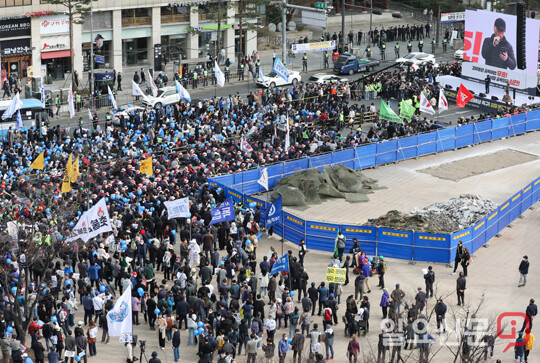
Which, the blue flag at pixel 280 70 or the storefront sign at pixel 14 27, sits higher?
the storefront sign at pixel 14 27

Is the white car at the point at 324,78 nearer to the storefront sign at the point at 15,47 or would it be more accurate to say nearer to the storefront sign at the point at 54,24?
the storefront sign at the point at 54,24

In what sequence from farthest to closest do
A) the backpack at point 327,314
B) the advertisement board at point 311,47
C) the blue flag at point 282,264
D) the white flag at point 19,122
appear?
the advertisement board at point 311,47, the white flag at point 19,122, the blue flag at point 282,264, the backpack at point 327,314

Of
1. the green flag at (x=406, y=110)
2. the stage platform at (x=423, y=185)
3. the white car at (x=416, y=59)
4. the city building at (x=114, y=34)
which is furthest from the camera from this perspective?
the white car at (x=416, y=59)

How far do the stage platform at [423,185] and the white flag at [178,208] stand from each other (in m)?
6.94

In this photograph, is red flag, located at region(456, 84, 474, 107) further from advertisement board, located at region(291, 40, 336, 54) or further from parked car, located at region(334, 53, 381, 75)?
advertisement board, located at region(291, 40, 336, 54)

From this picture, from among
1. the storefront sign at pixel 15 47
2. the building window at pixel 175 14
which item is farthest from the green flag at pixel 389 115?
the storefront sign at pixel 15 47

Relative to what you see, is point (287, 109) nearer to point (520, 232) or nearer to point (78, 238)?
point (520, 232)

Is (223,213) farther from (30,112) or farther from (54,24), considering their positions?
(54,24)

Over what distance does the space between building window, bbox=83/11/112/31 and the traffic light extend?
2699 centimetres

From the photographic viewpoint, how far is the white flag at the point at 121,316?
2772cm

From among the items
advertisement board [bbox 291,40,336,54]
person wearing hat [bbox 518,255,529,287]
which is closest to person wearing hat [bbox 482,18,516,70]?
advertisement board [bbox 291,40,336,54]

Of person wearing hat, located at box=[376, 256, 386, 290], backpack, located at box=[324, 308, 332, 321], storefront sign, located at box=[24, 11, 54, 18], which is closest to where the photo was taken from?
Result: backpack, located at box=[324, 308, 332, 321]

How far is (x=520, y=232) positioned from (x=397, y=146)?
10307 mm

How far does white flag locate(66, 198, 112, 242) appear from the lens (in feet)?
107
